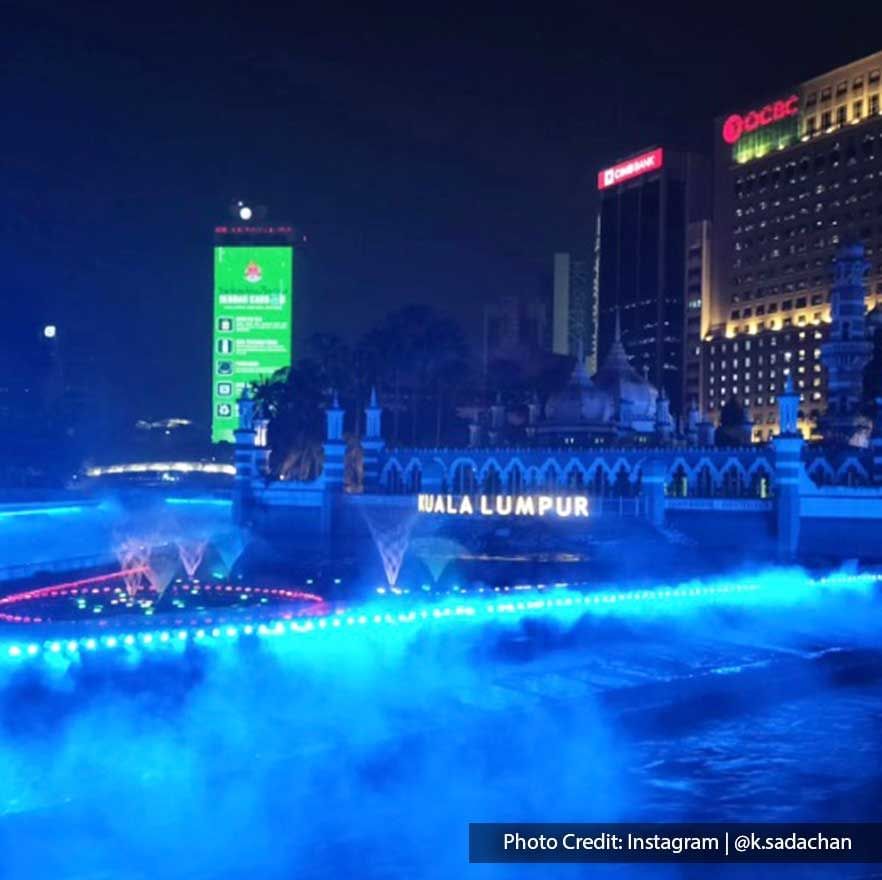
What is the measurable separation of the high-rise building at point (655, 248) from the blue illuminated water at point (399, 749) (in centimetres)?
13717

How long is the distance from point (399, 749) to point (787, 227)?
12271cm

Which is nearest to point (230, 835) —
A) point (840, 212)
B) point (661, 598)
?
point (661, 598)

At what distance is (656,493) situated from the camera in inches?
2093

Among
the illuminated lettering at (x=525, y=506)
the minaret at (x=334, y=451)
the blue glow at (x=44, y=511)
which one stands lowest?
the blue glow at (x=44, y=511)

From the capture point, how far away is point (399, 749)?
27094 mm

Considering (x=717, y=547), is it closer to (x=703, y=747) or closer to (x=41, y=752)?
(x=703, y=747)

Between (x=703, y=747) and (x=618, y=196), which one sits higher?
(x=618, y=196)

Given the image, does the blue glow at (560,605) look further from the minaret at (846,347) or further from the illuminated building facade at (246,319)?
the illuminated building facade at (246,319)

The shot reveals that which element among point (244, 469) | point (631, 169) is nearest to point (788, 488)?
point (244, 469)

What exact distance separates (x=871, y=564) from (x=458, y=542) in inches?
659

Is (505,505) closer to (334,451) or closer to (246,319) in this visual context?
(334,451)

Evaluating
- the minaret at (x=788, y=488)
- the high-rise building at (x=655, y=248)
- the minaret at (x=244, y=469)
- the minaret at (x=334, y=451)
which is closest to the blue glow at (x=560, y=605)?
the minaret at (x=788, y=488)

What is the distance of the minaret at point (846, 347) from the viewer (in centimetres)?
7006

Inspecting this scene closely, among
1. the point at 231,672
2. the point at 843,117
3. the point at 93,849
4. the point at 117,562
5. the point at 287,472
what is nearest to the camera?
the point at 93,849
